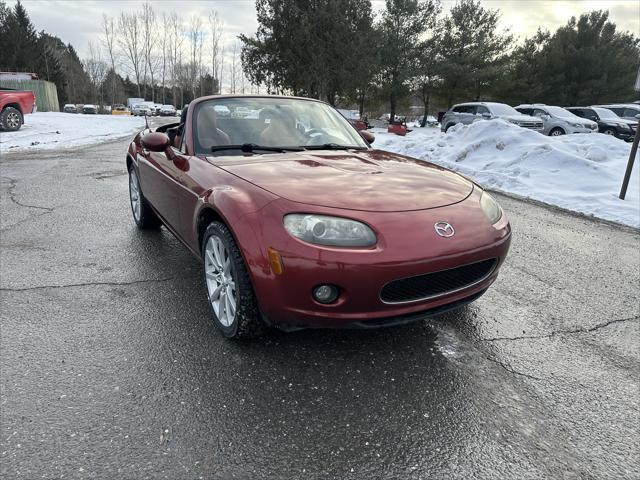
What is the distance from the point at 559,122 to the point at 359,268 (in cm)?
2007

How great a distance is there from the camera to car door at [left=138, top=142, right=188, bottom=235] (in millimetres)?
3233

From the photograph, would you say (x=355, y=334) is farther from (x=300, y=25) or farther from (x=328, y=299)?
(x=300, y=25)

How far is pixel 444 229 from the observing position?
222 centimetres

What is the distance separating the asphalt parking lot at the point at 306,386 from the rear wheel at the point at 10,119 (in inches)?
600

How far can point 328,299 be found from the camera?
6.83ft

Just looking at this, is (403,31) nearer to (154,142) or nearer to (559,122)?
(559,122)

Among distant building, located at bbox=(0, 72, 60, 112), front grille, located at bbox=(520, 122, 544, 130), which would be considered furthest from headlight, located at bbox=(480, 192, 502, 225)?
distant building, located at bbox=(0, 72, 60, 112)

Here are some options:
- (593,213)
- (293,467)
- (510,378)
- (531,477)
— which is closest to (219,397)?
(293,467)

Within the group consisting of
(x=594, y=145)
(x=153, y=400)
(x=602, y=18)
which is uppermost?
(x=602, y=18)

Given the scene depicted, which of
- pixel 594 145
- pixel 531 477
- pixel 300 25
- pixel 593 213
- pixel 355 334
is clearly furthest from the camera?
pixel 300 25

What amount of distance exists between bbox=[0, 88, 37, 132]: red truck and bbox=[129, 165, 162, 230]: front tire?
1400 cm

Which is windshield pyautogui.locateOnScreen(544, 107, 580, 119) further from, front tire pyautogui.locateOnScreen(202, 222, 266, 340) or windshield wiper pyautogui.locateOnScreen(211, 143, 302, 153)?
front tire pyautogui.locateOnScreen(202, 222, 266, 340)

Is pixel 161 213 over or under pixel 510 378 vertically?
over

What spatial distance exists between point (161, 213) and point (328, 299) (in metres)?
2.34
